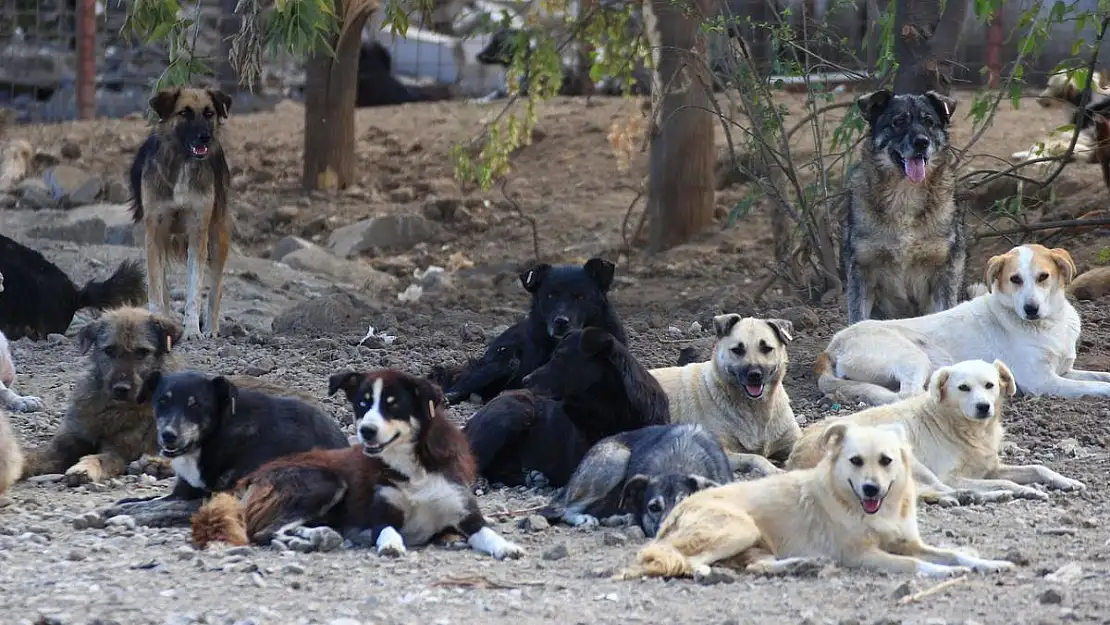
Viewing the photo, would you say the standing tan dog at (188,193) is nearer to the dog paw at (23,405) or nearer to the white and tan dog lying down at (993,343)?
the dog paw at (23,405)

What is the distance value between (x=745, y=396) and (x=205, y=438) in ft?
9.46

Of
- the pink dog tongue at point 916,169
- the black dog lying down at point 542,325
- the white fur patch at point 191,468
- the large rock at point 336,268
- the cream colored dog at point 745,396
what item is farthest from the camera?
the large rock at point 336,268

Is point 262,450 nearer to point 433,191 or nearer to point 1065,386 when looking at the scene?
point 1065,386

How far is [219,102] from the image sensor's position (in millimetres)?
13219

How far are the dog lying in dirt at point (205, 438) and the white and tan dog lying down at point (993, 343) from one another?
365 cm

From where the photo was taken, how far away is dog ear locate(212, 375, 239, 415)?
24.3 feet

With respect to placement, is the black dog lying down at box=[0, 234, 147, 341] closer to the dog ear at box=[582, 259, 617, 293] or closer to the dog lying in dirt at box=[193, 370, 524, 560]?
the dog ear at box=[582, 259, 617, 293]

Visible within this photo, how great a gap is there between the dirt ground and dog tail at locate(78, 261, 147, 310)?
32.8 inches

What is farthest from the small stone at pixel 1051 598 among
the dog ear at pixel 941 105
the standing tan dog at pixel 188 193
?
the standing tan dog at pixel 188 193

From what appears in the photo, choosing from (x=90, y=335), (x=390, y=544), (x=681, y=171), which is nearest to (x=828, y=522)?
(x=390, y=544)

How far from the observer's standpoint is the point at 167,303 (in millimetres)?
13312

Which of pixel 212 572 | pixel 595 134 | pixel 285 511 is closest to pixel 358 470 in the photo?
pixel 285 511

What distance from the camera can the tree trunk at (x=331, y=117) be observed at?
17866 millimetres

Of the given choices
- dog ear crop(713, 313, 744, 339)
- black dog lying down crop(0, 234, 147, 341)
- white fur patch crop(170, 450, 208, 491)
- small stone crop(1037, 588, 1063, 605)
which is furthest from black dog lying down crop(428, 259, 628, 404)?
black dog lying down crop(0, 234, 147, 341)
